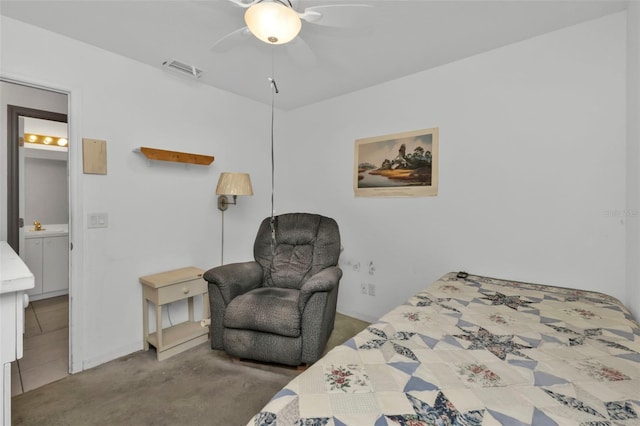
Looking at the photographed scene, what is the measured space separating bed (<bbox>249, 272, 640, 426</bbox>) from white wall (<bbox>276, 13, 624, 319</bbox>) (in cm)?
56

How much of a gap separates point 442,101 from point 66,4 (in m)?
2.64

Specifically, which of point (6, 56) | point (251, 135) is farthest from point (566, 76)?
point (6, 56)

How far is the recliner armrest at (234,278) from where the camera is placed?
6.70 feet

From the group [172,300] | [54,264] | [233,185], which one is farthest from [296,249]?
[54,264]

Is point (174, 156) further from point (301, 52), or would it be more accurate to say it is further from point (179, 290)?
point (301, 52)

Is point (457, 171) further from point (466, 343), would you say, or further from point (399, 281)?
point (466, 343)

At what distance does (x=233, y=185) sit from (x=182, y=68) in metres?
1.08

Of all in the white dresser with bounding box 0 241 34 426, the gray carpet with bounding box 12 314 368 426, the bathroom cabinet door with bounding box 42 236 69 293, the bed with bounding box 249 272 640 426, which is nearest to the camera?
the bed with bounding box 249 272 640 426

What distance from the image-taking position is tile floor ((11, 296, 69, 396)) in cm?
187

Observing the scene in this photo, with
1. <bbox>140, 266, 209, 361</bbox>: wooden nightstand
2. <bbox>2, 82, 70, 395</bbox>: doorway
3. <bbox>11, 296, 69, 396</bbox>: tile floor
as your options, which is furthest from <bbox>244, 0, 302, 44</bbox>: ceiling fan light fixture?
<bbox>11, 296, 69, 396</bbox>: tile floor

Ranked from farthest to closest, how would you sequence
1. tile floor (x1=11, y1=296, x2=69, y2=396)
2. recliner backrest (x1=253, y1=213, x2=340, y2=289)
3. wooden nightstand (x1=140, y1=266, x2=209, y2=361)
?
recliner backrest (x1=253, y1=213, x2=340, y2=289)
wooden nightstand (x1=140, y1=266, x2=209, y2=361)
tile floor (x1=11, y1=296, x2=69, y2=396)

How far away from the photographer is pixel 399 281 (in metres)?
2.55

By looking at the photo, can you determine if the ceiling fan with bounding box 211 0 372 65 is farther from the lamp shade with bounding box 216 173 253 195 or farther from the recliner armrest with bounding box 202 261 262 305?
the recliner armrest with bounding box 202 261 262 305

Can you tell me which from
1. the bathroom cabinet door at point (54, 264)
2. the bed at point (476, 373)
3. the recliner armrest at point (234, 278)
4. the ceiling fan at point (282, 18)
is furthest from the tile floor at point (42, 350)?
the ceiling fan at point (282, 18)
